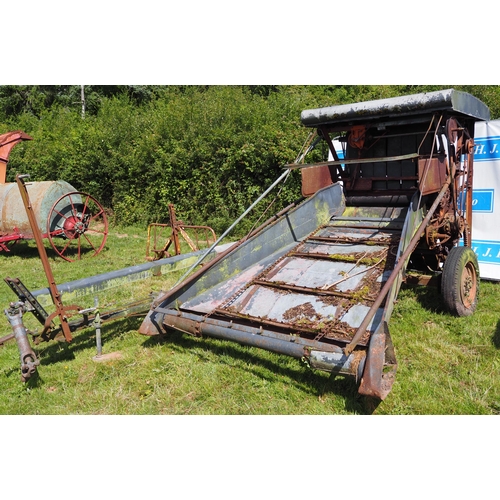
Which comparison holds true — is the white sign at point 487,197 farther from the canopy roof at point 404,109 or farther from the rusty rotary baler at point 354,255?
the canopy roof at point 404,109

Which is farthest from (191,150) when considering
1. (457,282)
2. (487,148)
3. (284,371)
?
(284,371)

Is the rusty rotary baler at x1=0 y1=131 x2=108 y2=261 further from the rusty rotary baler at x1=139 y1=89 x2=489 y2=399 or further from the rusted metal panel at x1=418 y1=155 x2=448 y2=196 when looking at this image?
the rusted metal panel at x1=418 y1=155 x2=448 y2=196

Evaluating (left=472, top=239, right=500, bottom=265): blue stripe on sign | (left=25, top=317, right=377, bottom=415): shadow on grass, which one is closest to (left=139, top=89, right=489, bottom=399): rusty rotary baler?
(left=25, top=317, right=377, bottom=415): shadow on grass

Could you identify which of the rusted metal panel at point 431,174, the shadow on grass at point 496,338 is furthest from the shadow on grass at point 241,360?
the rusted metal panel at point 431,174

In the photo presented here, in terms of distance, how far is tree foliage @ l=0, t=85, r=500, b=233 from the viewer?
11.0 metres

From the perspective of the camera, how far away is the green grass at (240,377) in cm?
358

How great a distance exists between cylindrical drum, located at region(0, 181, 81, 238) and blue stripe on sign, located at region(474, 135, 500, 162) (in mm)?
8044

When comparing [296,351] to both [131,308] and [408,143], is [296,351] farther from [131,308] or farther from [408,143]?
[408,143]

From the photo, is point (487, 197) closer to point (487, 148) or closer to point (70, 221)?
point (487, 148)

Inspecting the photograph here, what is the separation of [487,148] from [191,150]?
7.63 meters

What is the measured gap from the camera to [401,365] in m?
4.12

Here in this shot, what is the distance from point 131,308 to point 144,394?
37.0 inches

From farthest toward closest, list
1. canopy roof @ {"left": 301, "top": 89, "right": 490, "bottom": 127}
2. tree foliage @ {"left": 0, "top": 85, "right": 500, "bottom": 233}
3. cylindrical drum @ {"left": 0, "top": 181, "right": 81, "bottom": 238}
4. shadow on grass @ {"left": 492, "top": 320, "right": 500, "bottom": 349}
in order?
tree foliage @ {"left": 0, "top": 85, "right": 500, "bottom": 233} → cylindrical drum @ {"left": 0, "top": 181, "right": 81, "bottom": 238} → canopy roof @ {"left": 301, "top": 89, "right": 490, "bottom": 127} → shadow on grass @ {"left": 492, "top": 320, "right": 500, "bottom": 349}

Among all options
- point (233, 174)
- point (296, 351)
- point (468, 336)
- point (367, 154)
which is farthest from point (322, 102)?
point (296, 351)
